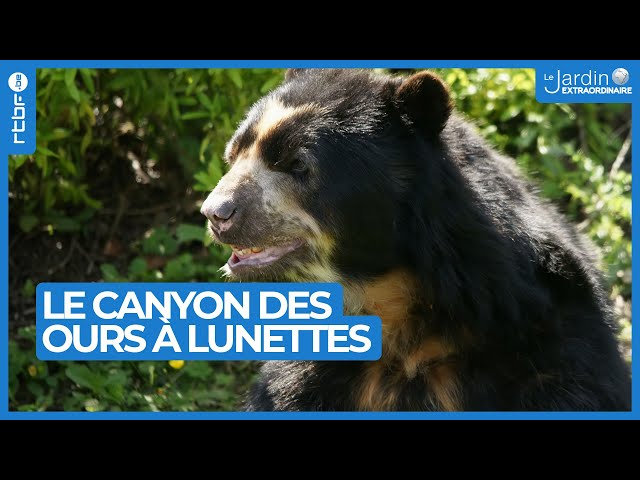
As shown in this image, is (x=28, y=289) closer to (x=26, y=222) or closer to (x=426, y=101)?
(x=26, y=222)

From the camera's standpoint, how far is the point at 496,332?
452 cm

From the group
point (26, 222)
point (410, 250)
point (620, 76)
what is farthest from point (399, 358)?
point (26, 222)

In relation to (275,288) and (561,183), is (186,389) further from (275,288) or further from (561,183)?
(561,183)

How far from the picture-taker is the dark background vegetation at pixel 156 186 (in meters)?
6.02

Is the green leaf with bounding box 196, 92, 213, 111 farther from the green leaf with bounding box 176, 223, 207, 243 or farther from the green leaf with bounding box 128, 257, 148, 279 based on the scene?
the green leaf with bounding box 128, 257, 148, 279

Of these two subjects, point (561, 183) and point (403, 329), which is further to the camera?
point (561, 183)

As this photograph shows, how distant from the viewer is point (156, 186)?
7.31 meters

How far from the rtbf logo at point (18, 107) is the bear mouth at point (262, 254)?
1.02 meters

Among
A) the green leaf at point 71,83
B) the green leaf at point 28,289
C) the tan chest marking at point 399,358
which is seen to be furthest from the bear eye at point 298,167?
the green leaf at point 28,289

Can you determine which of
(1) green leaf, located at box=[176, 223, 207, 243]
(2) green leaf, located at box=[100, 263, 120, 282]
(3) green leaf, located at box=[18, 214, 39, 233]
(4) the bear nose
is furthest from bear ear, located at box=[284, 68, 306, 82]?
(3) green leaf, located at box=[18, 214, 39, 233]

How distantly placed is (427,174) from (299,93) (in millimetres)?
677

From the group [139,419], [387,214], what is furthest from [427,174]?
[139,419]

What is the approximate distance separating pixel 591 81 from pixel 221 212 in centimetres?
161

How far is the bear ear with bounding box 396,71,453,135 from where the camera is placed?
172 inches
